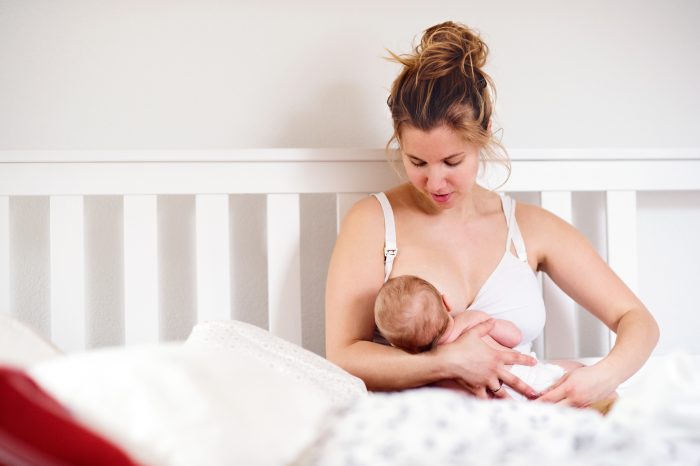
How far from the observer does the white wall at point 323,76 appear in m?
1.49

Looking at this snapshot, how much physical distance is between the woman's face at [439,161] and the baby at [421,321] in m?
0.18

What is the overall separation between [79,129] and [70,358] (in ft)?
3.37

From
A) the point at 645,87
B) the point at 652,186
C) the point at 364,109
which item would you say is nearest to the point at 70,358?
the point at 364,109

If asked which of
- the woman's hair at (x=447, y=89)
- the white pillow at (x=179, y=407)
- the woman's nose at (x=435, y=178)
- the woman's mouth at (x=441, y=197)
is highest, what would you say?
the woman's hair at (x=447, y=89)

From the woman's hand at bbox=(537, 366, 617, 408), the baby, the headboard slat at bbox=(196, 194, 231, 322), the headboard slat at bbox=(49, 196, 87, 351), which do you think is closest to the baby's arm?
the baby

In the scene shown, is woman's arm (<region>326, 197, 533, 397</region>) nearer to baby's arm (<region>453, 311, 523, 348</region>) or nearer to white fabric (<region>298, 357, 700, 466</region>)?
baby's arm (<region>453, 311, 523, 348</region>)

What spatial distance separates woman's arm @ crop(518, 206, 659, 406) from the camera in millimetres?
1237

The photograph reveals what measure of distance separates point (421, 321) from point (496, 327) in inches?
7.0

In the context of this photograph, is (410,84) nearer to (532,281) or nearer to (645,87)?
(532,281)

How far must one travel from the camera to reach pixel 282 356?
1006mm

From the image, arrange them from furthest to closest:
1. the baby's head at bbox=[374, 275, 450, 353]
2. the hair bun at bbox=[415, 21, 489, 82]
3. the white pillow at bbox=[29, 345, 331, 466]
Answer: the hair bun at bbox=[415, 21, 489, 82] → the baby's head at bbox=[374, 275, 450, 353] → the white pillow at bbox=[29, 345, 331, 466]

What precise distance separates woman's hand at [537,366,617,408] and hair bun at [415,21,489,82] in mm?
539

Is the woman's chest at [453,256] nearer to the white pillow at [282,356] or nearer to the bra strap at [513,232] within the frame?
the bra strap at [513,232]

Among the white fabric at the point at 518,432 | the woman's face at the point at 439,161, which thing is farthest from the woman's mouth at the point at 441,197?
the white fabric at the point at 518,432
